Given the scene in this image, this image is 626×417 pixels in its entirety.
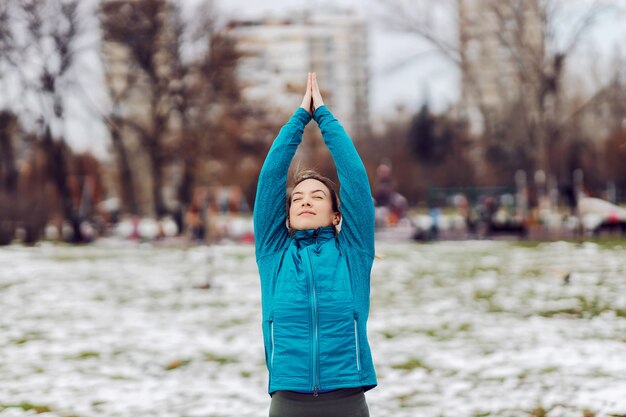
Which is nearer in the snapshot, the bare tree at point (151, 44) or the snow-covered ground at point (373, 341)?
the snow-covered ground at point (373, 341)

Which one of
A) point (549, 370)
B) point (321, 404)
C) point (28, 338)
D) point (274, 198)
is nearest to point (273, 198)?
point (274, 198)

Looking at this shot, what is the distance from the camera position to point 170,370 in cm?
729

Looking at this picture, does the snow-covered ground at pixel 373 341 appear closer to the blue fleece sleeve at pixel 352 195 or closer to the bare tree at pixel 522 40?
the blue fleece sleeve at pixel 352 195

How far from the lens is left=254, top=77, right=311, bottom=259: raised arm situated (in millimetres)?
2988

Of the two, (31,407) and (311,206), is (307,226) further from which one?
(31,407)

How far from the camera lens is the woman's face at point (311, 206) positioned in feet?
9.54

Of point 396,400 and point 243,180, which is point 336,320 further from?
point 243,180

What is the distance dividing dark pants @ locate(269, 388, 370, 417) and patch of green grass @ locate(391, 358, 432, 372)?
14.5 ft

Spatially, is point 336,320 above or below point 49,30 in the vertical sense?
below

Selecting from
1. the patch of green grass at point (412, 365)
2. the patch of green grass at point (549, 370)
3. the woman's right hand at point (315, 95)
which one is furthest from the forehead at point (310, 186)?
the patch of green grass at point (549, 370)

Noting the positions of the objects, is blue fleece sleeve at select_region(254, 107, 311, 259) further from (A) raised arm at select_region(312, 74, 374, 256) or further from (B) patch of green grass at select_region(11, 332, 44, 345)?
(B) patch of green grass at select_region(11, 332, 44, 345)

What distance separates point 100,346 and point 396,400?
3.78m

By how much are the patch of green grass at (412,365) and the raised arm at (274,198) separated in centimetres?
442

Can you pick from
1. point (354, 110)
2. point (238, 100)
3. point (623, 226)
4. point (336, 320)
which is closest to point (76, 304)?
point (336, 320)
